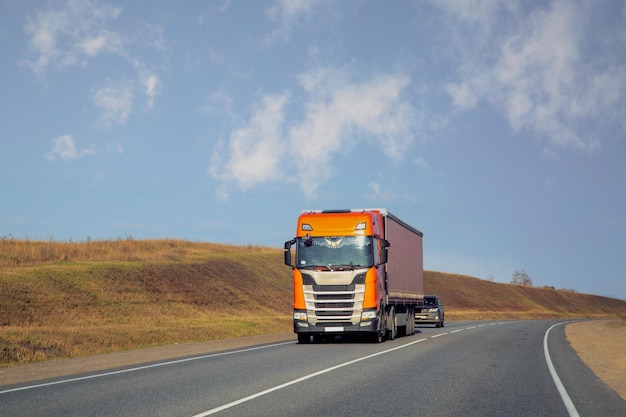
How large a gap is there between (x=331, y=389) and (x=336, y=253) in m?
11.2

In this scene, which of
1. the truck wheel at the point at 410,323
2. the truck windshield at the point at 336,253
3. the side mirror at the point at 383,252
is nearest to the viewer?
the truck windshield at the point at 336,253

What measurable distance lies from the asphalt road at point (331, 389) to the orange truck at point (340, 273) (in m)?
4.03

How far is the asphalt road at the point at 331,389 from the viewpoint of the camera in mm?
9039

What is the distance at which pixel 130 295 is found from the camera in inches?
1848

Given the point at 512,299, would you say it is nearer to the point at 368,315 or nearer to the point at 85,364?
the point at 368,315

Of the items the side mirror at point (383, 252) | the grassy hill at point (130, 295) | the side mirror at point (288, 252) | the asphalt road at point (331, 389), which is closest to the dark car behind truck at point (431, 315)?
the grassy hill at point (130, 295)

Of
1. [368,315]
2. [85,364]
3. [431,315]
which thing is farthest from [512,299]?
[85,364]

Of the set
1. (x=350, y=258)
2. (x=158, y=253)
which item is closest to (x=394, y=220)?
(x=350, y=258)

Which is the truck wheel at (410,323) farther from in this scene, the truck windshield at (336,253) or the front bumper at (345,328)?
the truck windshield at (336,253)

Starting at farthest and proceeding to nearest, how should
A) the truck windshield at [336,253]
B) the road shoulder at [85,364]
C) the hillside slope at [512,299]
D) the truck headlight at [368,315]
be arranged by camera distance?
1. the hillside slope at [512,299]
2. the truck windshield at [336,253]
3. the truck headlight at [368,315]
4. the road shoulder at [85,364]

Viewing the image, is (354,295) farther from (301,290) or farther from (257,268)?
(257,268)

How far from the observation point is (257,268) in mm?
73812

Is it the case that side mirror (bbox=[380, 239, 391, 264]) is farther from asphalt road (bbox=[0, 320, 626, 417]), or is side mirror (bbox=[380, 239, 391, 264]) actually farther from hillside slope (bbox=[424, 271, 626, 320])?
→ hillside slope (bbox=[424, 271, 626, 320])

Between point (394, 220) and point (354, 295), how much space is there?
4903mm
